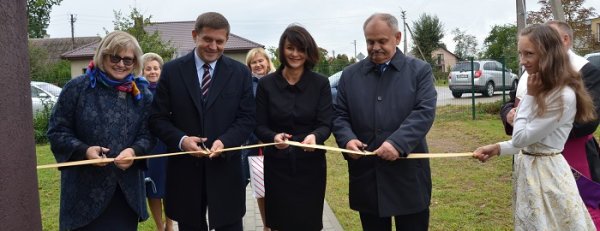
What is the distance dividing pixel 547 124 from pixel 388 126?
98 centimetres

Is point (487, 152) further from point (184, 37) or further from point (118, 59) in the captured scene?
point (184, 37)

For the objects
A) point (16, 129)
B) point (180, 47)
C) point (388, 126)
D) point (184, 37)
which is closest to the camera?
point (16, 129)

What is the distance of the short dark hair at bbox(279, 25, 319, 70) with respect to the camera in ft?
11.1

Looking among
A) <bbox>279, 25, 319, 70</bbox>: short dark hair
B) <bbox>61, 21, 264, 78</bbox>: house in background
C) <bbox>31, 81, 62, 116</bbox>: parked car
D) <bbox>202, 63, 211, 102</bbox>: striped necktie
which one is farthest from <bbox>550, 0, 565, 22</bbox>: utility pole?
<bbox>61, 21, 264, 78</bbox>: house in background

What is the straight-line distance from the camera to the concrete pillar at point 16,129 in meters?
1.91

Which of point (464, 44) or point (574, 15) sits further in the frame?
point (464, 44)

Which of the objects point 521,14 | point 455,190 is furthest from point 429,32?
point 455,190

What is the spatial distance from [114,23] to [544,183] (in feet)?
55.2

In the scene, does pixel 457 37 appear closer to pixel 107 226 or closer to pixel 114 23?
pixel 114 23

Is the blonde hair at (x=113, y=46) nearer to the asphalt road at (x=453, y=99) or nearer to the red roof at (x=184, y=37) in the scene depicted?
the asphalt road at (x=453, y=99)

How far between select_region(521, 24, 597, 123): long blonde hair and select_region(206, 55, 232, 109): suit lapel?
205 cm

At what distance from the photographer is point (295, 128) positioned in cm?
338

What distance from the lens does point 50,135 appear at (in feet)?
9.71

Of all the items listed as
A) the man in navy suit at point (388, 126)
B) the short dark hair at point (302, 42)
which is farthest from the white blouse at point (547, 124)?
the short dark hair at point (302, 42)
